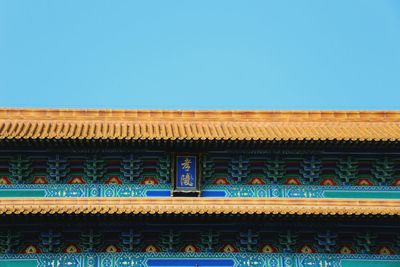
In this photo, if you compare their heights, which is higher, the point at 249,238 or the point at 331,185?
the point at 331,185

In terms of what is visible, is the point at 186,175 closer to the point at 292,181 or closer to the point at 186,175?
the point at 186,175

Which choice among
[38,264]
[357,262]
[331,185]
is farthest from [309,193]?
[38,264]

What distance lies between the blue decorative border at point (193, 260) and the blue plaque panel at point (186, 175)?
74.2 inches

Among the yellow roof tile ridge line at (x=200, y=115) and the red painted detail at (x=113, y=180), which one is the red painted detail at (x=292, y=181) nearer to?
the yellow roof tile ridge line at (x=200, y=115)

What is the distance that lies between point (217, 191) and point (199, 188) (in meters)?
0.45

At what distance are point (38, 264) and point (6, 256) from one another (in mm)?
711

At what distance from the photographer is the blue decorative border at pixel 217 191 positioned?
17.1m

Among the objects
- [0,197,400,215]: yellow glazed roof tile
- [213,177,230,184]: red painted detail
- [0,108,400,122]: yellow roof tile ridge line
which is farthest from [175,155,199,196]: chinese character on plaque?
[0,108,400,122]: yellow roof tile ridge line

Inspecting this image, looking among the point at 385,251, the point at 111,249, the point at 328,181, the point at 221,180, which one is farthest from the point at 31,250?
the point at 385,251

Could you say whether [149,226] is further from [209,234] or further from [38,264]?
[38,264]

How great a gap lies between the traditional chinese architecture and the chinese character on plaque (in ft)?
0.09

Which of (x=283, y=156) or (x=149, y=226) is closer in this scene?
(x=149, y=226)

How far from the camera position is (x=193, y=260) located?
52.2 ft

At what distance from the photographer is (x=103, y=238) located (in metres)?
15.9
